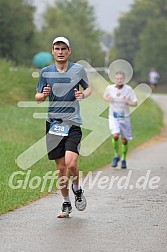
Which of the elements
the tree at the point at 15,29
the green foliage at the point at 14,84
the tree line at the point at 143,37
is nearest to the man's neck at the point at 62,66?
the green foliage at the point at 14,84

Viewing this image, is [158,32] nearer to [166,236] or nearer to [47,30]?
[47,30]

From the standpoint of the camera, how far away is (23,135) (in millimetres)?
20266

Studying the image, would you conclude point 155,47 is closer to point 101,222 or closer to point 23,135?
point 23,135

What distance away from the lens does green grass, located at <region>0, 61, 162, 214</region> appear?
12.0m

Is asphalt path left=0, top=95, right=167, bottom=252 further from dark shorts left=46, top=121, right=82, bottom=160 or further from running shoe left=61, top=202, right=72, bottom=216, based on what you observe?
dark shorts left=46, top=121, right=82, bottom=160

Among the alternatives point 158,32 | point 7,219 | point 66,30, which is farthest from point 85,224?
point 158,32

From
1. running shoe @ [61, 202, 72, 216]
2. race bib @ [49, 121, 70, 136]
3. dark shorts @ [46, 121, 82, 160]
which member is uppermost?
race bib @ [49, 121, 70, 136]

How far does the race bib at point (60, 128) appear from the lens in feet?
32.3

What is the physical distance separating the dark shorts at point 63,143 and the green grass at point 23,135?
40.0 inches

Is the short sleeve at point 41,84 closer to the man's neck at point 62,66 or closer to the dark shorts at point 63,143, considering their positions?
the man's neck at point 62,66

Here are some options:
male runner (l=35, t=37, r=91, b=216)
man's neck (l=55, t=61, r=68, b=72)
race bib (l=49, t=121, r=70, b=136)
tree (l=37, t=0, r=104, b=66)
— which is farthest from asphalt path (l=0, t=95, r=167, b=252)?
tree (l=37, t=0, r=104, b=66)

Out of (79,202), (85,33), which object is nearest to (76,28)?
(85,33)

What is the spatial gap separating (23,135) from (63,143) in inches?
409

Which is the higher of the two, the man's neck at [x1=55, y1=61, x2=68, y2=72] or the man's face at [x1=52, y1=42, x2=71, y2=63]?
the man's face at [x1=52, y1=42, x2=71, y2=63]
